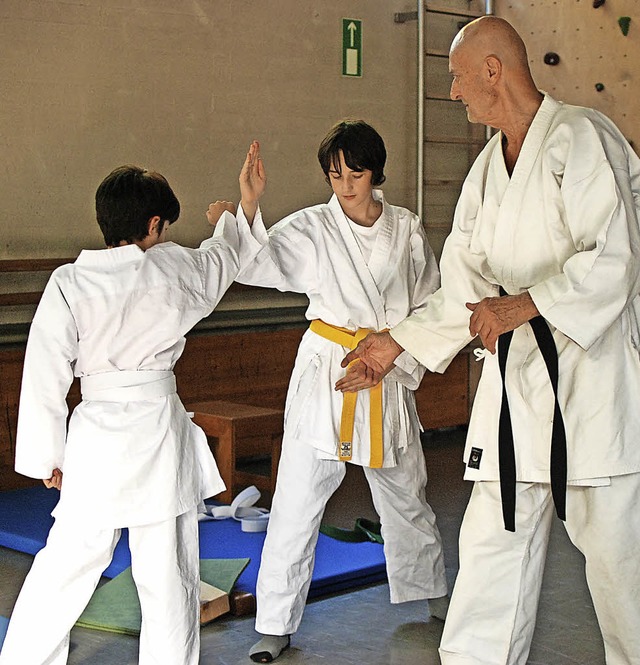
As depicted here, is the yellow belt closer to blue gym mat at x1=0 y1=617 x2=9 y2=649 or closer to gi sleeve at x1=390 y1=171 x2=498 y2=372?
gi sleeve at x1=390 y1=171 x2=498 y2=372

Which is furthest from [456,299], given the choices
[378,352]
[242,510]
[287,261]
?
[242,510]

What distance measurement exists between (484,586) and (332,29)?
13.1 ft

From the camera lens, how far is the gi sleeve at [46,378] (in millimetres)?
2348

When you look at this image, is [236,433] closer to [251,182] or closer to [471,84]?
[251,182]

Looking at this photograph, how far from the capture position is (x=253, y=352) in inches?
210

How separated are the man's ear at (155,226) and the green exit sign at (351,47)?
346 cm

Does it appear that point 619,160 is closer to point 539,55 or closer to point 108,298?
point 108,298

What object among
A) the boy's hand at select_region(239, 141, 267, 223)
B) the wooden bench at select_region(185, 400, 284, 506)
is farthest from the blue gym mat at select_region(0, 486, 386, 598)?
the boy's hand at select_region(239, 141, 267, 223)

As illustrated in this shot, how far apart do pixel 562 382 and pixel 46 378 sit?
1119mm

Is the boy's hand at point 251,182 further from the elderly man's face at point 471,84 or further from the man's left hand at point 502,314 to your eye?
the man's left hand at point 502,314

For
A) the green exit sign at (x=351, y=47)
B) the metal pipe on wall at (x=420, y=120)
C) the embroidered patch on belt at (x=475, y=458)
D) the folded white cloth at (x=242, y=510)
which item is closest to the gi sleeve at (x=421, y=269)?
the embroidered patch on belt at (x=475, y=458)

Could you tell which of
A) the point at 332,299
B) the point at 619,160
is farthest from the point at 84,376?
the point at 619,160

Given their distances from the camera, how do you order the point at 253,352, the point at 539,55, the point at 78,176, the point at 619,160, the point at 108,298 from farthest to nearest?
1. the point at 539,55
2. the point at 253,352
3. the point at 78,176
4. the point at 108,298
5. the point at 619,160

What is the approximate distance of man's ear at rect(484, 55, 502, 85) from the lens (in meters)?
2.26
